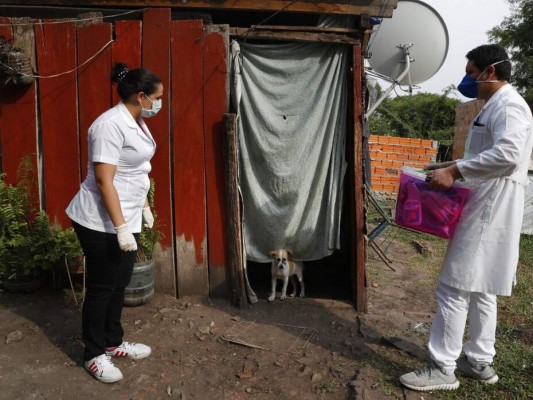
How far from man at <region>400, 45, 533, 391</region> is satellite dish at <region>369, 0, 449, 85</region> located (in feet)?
10.6

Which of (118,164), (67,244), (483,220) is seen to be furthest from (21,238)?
(483,220)

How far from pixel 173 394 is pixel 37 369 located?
3.53 feet

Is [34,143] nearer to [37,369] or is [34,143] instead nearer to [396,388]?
[37,369]

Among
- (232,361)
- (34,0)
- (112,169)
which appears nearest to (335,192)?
(232,361)

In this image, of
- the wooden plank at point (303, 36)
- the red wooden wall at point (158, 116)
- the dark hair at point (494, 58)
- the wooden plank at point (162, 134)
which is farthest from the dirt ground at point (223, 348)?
the wooden plank at point (303, 36)

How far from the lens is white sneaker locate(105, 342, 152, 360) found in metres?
3.28

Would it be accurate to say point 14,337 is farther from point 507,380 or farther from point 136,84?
point 507,380

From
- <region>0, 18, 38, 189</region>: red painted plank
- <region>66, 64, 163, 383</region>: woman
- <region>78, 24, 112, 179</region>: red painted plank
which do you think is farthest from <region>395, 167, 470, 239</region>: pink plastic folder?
<region>0, 18, 38, 189</region>: red painted plank

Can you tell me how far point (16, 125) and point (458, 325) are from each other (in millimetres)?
4341

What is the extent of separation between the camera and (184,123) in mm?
4219

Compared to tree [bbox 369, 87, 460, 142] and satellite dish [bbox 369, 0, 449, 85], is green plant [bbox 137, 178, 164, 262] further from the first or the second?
tree [bbox 369, 87, 460, 142]

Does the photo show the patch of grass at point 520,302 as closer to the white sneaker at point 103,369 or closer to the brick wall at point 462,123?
the white sneaker at point 103,369

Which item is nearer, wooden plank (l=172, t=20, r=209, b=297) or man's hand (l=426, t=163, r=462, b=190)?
man's hand (l=426, t=163, r=462, b=190)

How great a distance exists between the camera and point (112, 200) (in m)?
2.66
